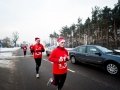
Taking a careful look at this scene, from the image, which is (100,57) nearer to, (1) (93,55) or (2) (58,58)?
(1) (93,55)

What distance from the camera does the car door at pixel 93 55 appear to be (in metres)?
9.77

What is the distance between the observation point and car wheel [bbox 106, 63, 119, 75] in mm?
8750

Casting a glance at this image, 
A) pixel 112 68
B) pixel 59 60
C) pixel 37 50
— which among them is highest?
pixel 37 50

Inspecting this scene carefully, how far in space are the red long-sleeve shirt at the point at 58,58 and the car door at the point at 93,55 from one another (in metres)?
5.15

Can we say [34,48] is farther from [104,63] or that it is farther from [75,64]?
[75,64]

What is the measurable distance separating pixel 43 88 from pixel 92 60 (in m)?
4.76

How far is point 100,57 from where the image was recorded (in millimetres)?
9664

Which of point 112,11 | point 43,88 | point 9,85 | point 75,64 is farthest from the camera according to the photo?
point 112,11

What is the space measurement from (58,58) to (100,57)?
5403mm

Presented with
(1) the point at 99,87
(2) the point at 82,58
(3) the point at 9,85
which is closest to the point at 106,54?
(2) the point at 82,58

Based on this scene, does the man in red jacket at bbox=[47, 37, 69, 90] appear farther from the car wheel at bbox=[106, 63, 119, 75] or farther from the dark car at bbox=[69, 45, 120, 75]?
the car wheel at bbox=[106, 63, 119, 75]

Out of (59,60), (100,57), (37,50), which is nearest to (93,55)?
(100,57)

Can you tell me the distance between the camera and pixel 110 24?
52.5 metres

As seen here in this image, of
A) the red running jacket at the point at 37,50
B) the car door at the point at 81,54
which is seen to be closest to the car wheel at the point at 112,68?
the car door at the point at 81,54
